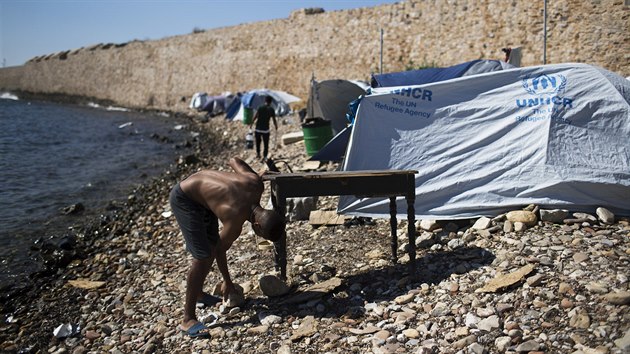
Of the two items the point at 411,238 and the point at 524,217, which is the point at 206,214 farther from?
the point at 524,217

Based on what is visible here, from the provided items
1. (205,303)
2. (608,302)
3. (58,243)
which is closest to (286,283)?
(205,303)

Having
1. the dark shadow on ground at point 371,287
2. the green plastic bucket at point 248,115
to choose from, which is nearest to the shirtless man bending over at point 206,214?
the dark shadow on ground at point 371,287

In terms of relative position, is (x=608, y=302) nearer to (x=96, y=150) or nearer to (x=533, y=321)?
(x=533, y=321)

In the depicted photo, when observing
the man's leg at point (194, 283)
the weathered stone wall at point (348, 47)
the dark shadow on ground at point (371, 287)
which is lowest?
the dark shadow on ground at point (371, 287)

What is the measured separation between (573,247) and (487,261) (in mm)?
736

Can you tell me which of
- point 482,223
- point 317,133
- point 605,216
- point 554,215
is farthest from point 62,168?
point 605,216

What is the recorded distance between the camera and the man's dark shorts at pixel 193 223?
4.09 metres

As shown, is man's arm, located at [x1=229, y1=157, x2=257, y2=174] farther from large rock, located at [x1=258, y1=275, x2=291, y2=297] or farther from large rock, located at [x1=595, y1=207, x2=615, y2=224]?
large rock, located at [x1=595, y1=207, x2=615, y2=224]

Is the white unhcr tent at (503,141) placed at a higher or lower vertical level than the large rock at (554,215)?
higher

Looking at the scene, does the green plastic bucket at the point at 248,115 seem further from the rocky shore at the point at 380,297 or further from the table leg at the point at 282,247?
the table leg at the point at 282,247

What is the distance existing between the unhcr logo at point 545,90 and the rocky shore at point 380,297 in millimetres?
1255

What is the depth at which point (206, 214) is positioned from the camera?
4.24m

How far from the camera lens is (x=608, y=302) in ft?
11.5

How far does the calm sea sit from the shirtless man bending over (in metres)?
3.97
